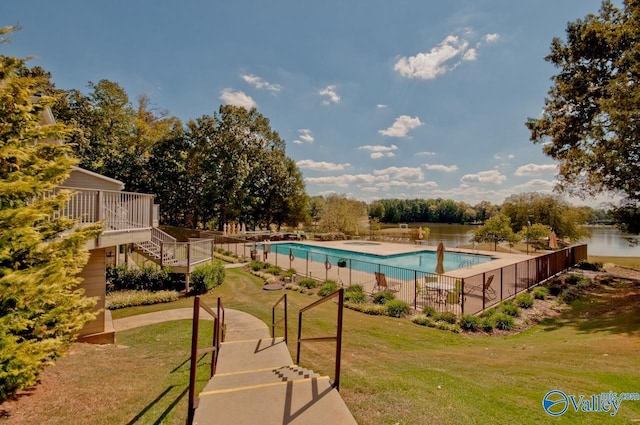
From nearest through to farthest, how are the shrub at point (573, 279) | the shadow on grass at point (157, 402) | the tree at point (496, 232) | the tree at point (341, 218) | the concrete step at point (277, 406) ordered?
the concrete step at point (277, 406)
the shadow on grass at point (157, 402)
the shrub at point (573, 279)
the tree at point (496, 232)
the tree at point (341, 218)

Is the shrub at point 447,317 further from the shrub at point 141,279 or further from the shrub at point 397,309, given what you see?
the shrub at point 141,279

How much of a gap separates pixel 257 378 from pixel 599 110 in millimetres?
17143

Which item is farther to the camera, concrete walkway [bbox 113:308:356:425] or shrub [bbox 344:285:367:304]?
shrub [bbox 344:285:367:304]

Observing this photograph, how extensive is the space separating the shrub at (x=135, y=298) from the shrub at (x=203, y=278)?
79 cm

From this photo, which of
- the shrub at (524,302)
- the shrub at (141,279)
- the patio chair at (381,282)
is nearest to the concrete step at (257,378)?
the patio chair at (381,282)

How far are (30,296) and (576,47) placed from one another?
2035 centimetres

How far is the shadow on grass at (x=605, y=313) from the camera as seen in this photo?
24.1 ft

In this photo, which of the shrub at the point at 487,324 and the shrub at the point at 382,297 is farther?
the shrub at the point at 382,297

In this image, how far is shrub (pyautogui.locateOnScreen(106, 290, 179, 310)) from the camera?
32.8 feet

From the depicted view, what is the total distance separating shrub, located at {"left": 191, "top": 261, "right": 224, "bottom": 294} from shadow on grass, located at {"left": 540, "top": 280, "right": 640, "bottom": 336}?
1183 centimetres

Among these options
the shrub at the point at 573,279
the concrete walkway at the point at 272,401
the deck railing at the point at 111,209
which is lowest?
the shrub at the point at 573,279

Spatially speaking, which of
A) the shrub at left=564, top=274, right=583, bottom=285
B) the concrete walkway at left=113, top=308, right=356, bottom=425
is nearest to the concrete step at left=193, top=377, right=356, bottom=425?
the concrete walkway at left=113, top=308, right=356, bottom=425

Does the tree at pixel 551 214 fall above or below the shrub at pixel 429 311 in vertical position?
above

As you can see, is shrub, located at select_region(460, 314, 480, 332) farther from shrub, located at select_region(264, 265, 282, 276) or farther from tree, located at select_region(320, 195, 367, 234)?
tree, located at select_region(320, 195, 367, 234)
